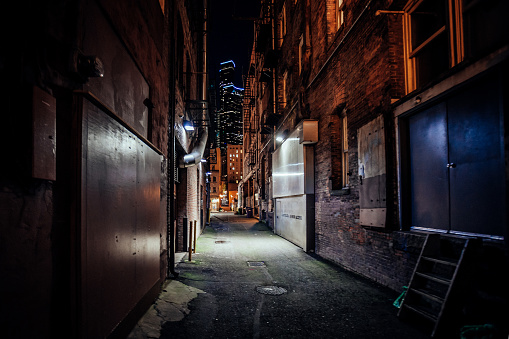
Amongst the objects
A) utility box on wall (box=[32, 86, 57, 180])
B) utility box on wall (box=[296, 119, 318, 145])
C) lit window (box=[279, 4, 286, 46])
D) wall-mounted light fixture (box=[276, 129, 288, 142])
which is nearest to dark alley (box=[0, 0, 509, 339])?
utility box on wall (box=[32, 86, 57, 180])

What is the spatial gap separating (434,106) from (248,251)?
7.82 m

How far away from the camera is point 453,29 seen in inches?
188

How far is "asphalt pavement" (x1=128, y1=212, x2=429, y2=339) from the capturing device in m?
4.17

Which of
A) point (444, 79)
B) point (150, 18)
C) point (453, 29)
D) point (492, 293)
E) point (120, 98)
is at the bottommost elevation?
point (492, 293)

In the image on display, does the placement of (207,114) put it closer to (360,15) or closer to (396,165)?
(360,15)

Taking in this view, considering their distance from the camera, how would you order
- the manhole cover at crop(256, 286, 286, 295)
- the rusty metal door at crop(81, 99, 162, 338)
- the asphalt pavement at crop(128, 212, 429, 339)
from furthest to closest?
the manhole cover at crop(256, 286, 286, 295) → the asphalt pavement at crop(128, 212, 429, 339) → the rusty metal door at crop(81, 99, 162, 338)

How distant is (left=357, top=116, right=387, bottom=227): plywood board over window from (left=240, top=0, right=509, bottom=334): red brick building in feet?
0.08

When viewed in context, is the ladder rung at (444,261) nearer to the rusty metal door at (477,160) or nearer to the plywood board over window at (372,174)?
the rusty metal door at (477,160)

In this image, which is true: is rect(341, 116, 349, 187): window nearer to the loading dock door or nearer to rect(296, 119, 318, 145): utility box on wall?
rect(296, 119, 318, 145): utility box on wall

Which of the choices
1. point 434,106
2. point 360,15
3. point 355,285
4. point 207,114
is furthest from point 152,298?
point 207,114

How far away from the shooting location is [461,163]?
4.48 m

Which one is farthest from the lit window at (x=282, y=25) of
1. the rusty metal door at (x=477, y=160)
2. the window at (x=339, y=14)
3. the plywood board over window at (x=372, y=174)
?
the rusty metal door at (x=477, y=160)

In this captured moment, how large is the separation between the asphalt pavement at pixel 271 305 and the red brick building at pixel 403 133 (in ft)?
3.18

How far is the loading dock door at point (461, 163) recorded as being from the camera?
12.8ft
